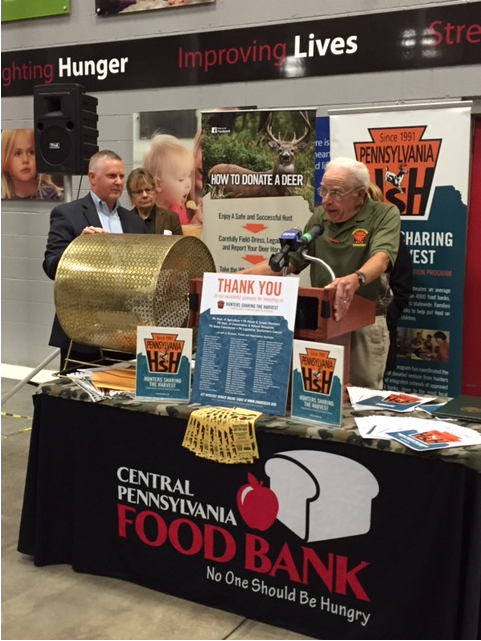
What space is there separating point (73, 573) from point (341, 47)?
11.2 ft

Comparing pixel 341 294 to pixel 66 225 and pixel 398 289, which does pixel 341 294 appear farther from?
pixel 398 289

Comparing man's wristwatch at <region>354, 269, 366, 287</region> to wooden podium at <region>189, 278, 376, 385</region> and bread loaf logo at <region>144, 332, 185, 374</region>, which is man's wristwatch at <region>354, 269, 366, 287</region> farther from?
bread loaf logo at <region>144, 332, 185, 374</region>

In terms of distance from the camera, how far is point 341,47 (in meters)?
4.59

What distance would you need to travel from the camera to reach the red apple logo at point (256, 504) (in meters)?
2.15

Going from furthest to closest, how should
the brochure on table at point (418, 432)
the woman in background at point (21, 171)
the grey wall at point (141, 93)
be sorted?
the woman in background at point (21, 171) → the grey wall at point (141, 93) → the brochure on table at point (418, 432)

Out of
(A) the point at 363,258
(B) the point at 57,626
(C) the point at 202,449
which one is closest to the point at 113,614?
(B) the point at 57,626

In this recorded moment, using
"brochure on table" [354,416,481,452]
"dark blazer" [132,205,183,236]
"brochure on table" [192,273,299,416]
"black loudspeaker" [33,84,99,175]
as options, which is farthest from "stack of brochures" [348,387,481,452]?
"dark blazer" [132,205,183,236]

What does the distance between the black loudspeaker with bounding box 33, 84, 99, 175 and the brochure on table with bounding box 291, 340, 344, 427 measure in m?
2.21

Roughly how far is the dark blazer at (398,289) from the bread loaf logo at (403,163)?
0.45 meters

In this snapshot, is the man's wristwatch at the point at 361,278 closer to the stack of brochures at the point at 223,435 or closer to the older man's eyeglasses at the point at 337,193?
the older man's eyeglasses at the point at 337,193

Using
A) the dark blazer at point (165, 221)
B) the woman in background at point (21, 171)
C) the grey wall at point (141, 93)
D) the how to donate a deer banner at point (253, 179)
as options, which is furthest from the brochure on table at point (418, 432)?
the woman in background at point (21, 171)

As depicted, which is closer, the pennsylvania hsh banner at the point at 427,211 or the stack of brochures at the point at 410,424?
the stack of brochures at the point at 410,424

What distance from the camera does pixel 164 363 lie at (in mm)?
2350

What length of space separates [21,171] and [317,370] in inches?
180
